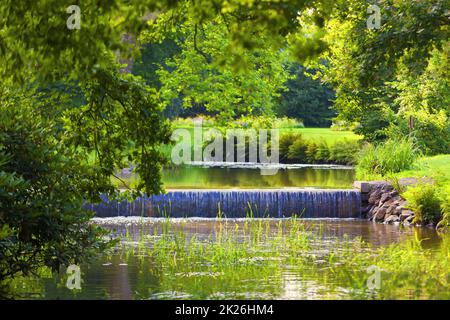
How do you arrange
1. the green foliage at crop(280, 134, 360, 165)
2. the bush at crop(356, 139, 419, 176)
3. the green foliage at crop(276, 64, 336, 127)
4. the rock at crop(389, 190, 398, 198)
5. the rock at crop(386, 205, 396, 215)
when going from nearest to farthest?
the rock at crop(386, 205, 396, 215) < the rock at crop(389, 190, 398, 198) < the bush at crop(356, 139, 419, 176) < the green foliage at crop(280, 134, 360, 165) < the green foliage at crop(276, 64, 336, 127)

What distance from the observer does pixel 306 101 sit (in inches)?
2557

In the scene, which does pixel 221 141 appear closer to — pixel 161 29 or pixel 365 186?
pixel 365 186

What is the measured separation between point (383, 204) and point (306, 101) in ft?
145

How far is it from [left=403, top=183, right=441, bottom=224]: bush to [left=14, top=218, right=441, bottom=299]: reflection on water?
1297mm

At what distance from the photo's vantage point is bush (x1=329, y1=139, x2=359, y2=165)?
37156mm

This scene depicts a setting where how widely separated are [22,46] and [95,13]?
0.97 m

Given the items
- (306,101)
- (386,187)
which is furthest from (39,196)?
(306,101)

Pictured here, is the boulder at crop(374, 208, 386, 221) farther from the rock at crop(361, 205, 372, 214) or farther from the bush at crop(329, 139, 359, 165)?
the bush at crop(329, 139, 359, 165)

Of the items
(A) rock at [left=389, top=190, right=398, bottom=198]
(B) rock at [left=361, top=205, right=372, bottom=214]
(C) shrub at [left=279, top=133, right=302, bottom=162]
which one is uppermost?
(C) shrub at [left=279, top=133, right=302, bottom=162]

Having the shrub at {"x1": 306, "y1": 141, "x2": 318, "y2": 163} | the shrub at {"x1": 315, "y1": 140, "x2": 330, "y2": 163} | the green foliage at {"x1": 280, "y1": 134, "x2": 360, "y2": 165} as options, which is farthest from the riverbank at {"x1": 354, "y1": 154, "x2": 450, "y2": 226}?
the shrub at {"x1": 306, "y1": 141, "x2": 318, "y2": 163}

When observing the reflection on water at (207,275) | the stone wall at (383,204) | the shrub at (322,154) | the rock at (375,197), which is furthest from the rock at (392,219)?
the shrub at (322,154)

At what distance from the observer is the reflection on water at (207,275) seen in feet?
35.8

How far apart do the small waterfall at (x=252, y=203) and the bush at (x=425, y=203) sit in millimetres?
2456

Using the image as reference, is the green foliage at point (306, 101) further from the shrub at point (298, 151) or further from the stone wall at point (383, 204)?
the stone wall at point (383, 204)
